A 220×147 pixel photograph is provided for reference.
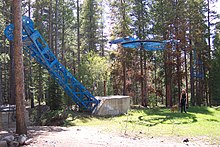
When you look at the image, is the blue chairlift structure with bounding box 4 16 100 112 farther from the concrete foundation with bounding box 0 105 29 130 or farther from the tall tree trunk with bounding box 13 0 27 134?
the tall tree trunk with bounding box 13 0 27 134

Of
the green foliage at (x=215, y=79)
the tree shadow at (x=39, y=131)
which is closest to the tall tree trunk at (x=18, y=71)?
the tree shadow at (x=39, y=131)

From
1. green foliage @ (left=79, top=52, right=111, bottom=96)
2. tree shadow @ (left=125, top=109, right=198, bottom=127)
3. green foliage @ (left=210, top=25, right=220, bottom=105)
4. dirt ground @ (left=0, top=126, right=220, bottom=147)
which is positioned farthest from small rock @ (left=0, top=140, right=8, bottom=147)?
green foliage @ (left=210, top=25, right=220, bottom=105)

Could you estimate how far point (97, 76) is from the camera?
76.2 feet

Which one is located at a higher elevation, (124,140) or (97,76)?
(97,76)

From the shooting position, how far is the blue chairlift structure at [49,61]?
43.3 ft

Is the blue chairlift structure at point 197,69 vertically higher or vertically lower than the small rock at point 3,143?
higher

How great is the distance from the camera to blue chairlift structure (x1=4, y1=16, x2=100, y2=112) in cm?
1318

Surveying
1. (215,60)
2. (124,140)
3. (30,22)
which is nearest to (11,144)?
(124,140)

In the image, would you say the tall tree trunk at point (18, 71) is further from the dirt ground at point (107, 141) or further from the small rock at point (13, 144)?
the small rock at point (13, 144)

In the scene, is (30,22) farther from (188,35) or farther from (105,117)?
(188,35)

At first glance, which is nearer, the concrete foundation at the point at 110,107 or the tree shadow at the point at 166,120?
the tree shadow at the point at 166,120

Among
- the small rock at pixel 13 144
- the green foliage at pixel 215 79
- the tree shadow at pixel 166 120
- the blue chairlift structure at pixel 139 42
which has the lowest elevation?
the tree shadow at pixel 166 120

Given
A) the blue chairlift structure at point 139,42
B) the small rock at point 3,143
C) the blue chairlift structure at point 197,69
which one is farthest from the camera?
the blue chairlift structure at point 197,69

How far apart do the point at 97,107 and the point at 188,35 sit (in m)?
11.6
